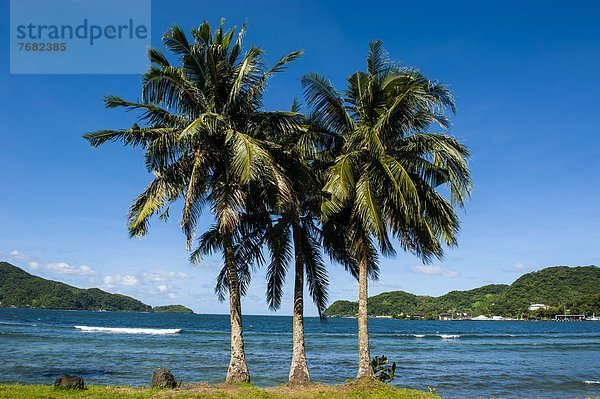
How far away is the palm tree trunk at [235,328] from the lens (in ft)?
A: 45.1

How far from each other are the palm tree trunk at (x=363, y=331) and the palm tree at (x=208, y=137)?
3.44 meters

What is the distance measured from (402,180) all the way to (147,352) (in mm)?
30127

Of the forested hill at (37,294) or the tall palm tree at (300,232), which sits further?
the forested hill at (37,294)

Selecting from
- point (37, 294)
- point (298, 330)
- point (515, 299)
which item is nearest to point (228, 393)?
point (298, 330)

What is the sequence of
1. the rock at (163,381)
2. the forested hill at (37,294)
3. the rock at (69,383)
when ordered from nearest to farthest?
the rock at (69,383) < the rock at (163,381) < the forested hill at (37,294)

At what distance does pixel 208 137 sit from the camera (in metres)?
14.1

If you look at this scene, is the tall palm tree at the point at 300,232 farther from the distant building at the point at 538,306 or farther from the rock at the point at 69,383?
the distant building at the point at 538,306

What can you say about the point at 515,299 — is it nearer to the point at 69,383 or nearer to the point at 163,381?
the point at 163,381

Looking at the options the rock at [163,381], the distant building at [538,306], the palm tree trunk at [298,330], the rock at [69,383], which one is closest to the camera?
the rock at [69,383]

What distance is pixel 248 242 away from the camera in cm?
1567

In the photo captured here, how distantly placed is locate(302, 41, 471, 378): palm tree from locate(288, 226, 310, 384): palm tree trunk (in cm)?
186

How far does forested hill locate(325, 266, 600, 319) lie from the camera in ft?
465

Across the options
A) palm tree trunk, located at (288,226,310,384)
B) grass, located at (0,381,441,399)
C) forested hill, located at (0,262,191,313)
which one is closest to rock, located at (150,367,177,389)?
grass, located at (0,381,441,399)

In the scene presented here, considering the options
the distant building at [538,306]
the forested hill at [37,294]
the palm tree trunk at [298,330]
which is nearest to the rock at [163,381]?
the palm tree trunk at [298,330]
